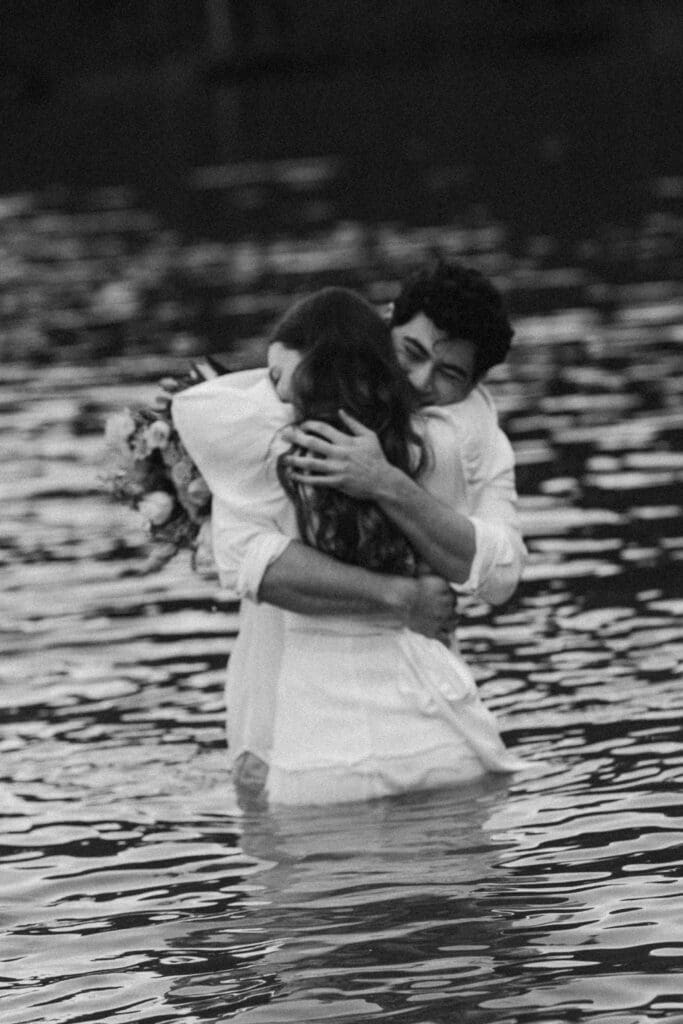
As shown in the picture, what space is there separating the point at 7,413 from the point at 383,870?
978 cm

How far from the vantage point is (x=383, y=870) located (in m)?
6.75

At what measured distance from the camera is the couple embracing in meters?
6.61

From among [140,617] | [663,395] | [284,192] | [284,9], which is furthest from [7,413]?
[284,9]

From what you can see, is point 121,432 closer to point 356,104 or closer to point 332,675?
point 332,675

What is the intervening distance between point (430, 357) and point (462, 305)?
0.22m

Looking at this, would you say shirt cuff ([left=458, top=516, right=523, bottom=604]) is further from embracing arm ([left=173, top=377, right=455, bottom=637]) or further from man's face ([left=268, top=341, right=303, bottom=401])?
man's face ([left=268, top=341, right=303, bottom=401])

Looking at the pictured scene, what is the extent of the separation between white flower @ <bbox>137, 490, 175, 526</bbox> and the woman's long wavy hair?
34.8 inches

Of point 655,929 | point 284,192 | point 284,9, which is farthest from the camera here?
point 284,9

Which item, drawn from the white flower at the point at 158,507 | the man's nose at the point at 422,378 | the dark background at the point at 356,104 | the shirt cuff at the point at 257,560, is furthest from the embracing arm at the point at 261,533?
the dark background at the point at 356,104

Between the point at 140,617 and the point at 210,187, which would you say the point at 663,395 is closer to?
the point at 140,617

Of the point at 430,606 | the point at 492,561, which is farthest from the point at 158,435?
the point at 492,561

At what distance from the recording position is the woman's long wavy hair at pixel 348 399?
6.57m

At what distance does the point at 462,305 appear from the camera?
675 centimetres

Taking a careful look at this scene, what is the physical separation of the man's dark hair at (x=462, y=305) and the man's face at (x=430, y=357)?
0.10 ft
